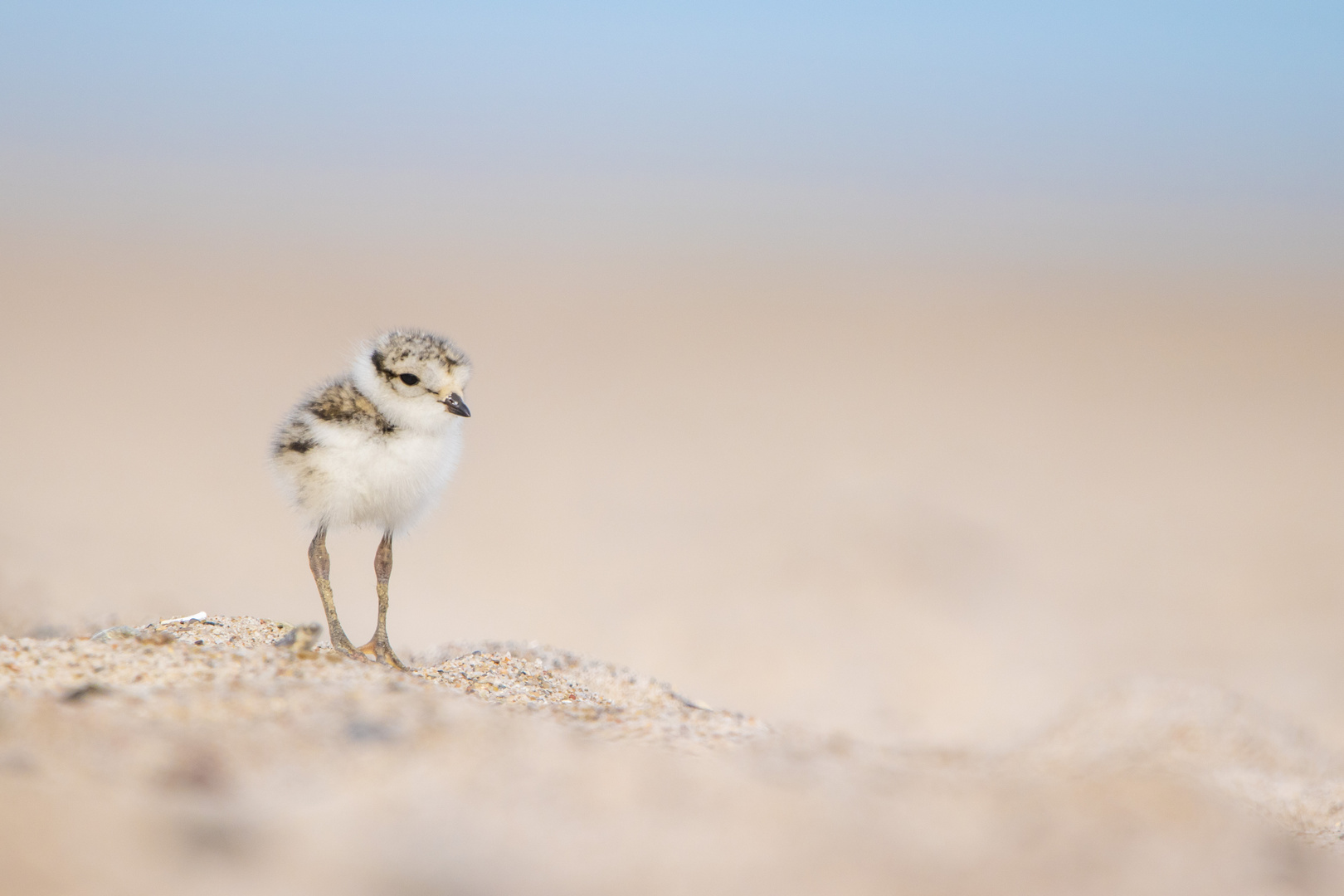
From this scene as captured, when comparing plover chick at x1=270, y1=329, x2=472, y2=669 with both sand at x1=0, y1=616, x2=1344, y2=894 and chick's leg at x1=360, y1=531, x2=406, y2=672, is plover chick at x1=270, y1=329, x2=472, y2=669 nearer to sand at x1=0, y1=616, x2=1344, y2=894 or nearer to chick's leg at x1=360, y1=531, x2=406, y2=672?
chick's leg at x1=360, y1=531, x2=406, y2=672

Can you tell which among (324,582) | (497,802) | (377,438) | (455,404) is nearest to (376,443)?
Answer: (377,438)

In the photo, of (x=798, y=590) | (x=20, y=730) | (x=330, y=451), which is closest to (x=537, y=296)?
(x=798, y=590)

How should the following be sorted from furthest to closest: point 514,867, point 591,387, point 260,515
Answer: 1. point 591,387
2. point 260,515
3. point 514,867

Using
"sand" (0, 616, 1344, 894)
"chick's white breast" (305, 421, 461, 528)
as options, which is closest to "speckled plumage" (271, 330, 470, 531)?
"chick's white breast" (305, 421, 461, 528)

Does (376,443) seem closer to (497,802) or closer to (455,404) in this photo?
(455,404)

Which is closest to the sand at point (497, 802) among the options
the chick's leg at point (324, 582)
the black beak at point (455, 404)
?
the chick's leg at point (324, 582)

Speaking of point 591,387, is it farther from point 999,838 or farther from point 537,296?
point 999,838
